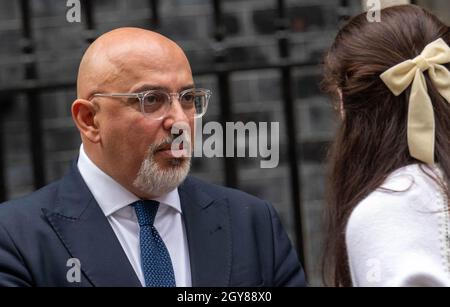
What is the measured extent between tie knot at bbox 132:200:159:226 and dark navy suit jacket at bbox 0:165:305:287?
0.29ft

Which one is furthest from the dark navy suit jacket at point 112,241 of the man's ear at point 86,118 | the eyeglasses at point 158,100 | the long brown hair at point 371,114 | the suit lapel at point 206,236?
the long brown hair at point 371,114

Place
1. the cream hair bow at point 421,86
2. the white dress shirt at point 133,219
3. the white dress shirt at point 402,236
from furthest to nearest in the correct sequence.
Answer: the white dress shirt at point 133,219, the cream hair bow at point 421,86, the white dress shirt at point 402,236

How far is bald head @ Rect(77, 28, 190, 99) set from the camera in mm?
3188

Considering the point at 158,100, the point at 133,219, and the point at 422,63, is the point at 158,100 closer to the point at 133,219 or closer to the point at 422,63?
the point at 133,219

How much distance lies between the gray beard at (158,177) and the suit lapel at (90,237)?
145mm

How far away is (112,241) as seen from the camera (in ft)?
10.0

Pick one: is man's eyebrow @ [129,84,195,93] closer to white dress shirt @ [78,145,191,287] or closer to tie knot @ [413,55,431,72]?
white dress shirt @ [78,145,191,287]

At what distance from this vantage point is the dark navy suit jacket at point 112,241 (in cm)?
299

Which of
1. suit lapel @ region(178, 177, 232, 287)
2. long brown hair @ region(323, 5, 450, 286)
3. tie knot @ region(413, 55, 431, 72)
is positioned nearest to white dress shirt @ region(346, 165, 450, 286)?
long brown hair @ region(323, 5, 450, 286)

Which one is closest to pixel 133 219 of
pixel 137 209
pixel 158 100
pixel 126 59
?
pixel 137 209

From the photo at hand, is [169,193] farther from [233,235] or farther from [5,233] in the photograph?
[5,233]

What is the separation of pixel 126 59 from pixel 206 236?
0.56m

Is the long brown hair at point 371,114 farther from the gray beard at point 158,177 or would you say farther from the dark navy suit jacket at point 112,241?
the gray beard at point 158,177

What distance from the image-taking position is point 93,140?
3270 mm
